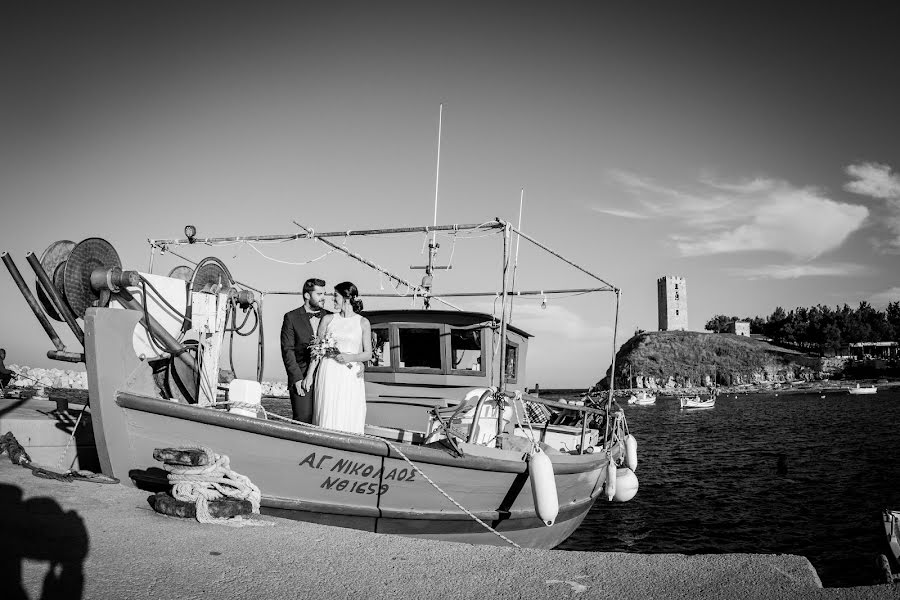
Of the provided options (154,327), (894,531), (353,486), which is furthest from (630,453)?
(154,327)

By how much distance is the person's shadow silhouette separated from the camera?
2965mm

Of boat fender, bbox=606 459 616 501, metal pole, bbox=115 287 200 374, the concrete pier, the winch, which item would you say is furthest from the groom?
boat fender, bbox=606 459 616 501

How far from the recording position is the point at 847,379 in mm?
108375

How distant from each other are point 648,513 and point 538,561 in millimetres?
11295

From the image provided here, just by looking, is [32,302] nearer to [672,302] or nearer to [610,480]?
[610,480]

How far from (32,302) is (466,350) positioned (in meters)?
5.36

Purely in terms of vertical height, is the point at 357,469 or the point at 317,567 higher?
the point at 357,469

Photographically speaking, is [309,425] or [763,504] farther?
[763,504]

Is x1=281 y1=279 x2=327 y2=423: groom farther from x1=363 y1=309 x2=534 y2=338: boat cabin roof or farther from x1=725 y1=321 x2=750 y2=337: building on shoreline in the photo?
x1=725 y1=321 x2=750 y2=337: building on shoreline

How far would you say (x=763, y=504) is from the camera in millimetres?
→ 14336

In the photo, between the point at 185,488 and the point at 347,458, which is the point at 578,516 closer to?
the point at 347,458

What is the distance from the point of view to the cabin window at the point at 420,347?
28.5 ft

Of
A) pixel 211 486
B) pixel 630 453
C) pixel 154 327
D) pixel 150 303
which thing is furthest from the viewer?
pixel 630 453

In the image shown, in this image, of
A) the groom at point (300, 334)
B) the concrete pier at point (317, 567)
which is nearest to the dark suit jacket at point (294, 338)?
the groom at point (300, 334)
